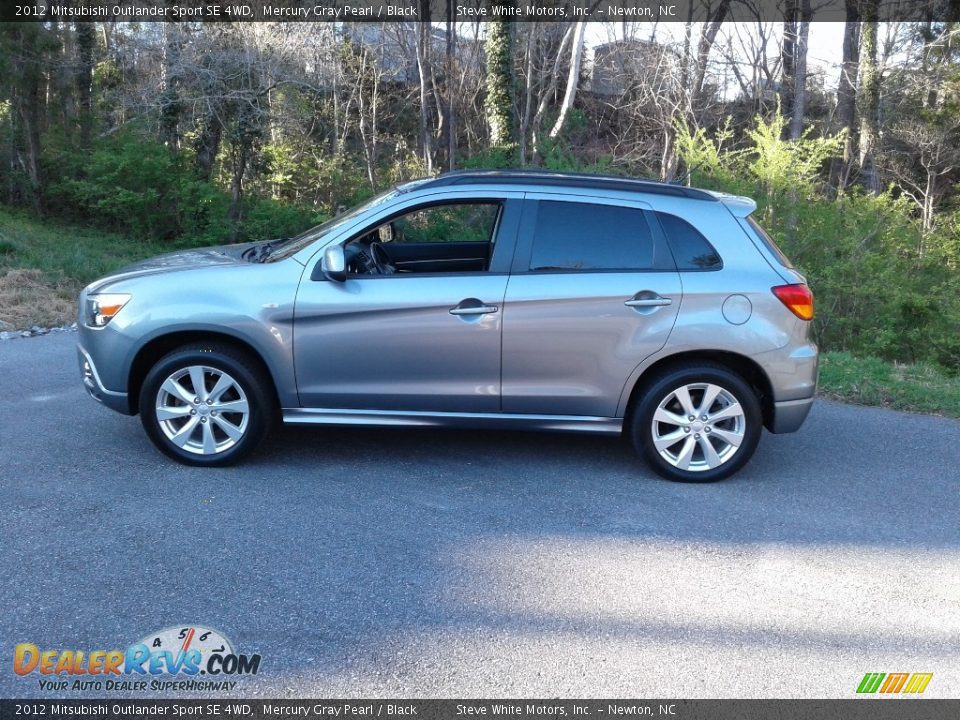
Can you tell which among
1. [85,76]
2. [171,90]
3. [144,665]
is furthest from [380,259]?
[85,76]

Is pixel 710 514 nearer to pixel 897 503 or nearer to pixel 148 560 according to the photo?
pixel 897 503

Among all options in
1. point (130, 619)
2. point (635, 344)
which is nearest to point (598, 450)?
point (635, 344)

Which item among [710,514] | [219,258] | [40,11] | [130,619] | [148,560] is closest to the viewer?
[130,619]

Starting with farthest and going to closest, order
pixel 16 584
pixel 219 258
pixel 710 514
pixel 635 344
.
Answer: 1. pixel 219 258
2. pixel 635 344
3. pixel 710 514
4. pixel 16 584

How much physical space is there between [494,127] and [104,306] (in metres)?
12.8

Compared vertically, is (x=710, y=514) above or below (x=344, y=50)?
below

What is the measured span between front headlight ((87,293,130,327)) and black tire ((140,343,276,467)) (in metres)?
0.43

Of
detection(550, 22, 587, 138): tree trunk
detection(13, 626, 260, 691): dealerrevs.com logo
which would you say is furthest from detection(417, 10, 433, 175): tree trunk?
detection(13, 626, 260, 691): dealerrevs.com logo

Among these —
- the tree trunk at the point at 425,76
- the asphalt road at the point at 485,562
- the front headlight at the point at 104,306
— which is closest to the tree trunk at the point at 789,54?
the tree trunk at the point at 425,76

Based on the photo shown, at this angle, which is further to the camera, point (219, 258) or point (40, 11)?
point (40, 11)

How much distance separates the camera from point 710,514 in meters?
5.08

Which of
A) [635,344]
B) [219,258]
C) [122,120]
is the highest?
[122,120]

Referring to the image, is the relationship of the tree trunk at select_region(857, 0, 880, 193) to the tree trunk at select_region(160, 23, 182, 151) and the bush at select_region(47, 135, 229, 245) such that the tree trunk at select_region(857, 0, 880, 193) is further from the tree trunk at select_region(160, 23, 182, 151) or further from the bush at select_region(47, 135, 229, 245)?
the tree trunk at select_region(160, 23, 182, 151)

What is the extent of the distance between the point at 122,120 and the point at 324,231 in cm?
1807
